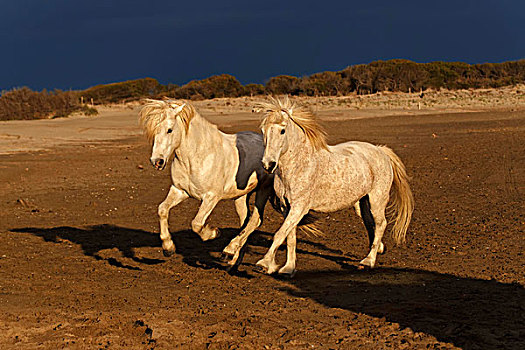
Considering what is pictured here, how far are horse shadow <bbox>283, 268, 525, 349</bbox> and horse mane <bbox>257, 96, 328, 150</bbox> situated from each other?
161 centimetres

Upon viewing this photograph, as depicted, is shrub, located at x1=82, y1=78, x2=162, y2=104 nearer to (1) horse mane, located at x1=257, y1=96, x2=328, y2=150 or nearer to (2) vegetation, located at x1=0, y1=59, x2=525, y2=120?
(2) vegetation, located at x1=0, y1=59, x2=525, y2=120

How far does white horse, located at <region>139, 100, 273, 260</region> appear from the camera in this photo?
694cm

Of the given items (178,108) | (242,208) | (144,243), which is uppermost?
(178,108)

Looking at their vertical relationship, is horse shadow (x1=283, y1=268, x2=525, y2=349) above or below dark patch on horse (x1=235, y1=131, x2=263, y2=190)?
below

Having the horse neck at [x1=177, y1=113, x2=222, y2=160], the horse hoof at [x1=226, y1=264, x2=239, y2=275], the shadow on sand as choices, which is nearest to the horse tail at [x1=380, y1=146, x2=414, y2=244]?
the shadow on sand

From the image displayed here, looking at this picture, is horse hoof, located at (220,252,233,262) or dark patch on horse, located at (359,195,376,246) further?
dark patch on horse, located at (359,195,376,246)

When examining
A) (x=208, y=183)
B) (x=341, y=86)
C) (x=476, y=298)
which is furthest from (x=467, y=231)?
(x=341, y=86)

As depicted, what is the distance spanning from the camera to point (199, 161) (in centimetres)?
726

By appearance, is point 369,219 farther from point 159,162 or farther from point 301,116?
point 159,162

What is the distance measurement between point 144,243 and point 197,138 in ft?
8.12

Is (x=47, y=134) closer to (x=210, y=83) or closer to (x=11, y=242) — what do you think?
(x=11, y=242)

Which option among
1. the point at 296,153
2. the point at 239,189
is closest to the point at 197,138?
the point at 239,189

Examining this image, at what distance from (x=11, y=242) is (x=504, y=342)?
7.01 metres

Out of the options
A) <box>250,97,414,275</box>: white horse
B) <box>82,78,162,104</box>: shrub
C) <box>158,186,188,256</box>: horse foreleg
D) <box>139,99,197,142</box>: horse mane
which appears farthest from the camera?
<box>82,78,162,104</box>: shrub
